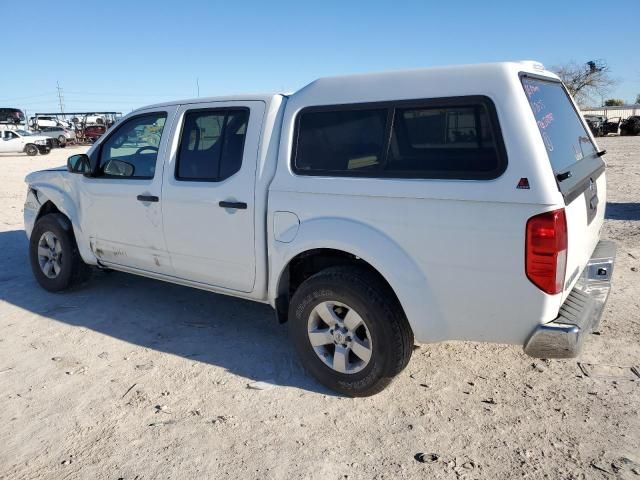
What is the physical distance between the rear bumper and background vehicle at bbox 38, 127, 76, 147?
38993 millimetres

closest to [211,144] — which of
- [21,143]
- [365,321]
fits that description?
[365,321]

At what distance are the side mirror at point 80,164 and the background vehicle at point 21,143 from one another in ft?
95.9

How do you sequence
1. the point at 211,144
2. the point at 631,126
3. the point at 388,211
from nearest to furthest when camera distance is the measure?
the point at 388,211, the point at 211,144, the point at 631,126

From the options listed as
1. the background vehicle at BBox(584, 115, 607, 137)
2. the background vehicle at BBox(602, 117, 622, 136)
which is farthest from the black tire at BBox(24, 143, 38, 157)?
the background vehicle at BBox(602, 117, 622, 136)

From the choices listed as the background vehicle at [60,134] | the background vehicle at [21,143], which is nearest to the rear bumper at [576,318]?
the background vehicle at [21,143]

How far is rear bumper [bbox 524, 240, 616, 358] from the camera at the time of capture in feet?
8.98

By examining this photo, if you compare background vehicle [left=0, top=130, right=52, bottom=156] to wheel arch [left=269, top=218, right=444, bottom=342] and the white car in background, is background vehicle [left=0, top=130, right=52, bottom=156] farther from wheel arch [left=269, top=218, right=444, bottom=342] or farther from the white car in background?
wheel arch [left=269, top=218, right=444, bottom=342]

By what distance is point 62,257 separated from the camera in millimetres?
5301

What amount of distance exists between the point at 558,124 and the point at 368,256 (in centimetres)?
146

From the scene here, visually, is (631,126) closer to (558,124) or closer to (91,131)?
(91,131)

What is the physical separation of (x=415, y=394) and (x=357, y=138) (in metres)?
1.69

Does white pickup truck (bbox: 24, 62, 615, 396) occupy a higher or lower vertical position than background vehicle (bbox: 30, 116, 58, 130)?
higher

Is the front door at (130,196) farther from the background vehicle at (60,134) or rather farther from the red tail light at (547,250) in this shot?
the background vehicle at (60,134)

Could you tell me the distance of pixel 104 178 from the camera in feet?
15.8
